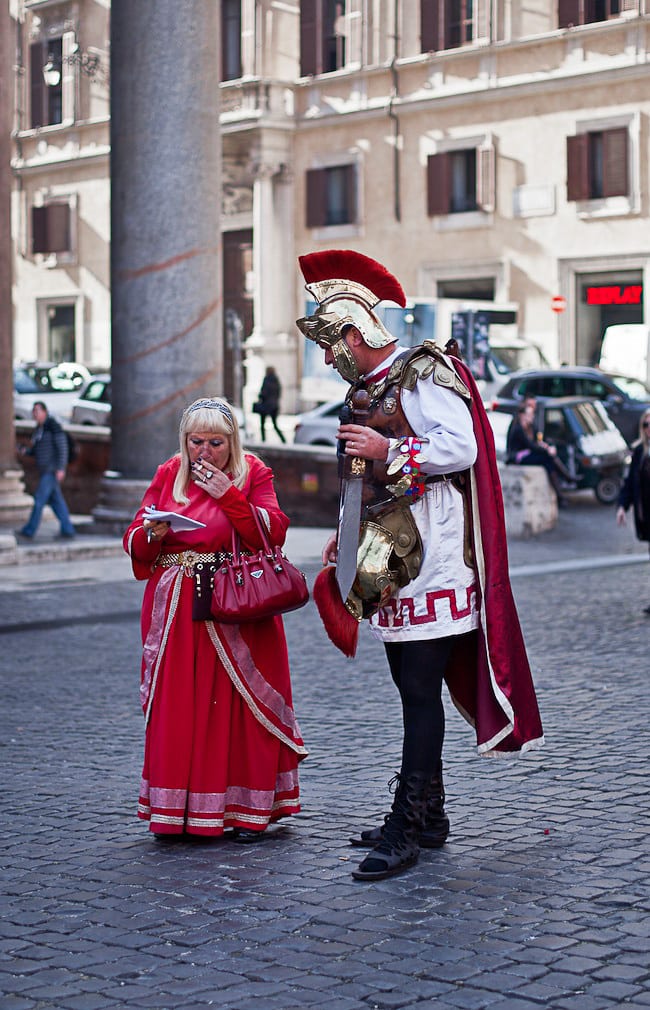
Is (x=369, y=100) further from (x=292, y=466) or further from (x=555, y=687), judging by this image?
(x=555, y=687)

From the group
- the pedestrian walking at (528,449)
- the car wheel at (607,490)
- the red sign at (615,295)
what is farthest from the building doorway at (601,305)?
the pedestrian walking at (528,449)

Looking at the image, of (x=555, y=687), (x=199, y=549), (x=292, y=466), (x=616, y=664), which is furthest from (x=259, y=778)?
(x=292, y=466)

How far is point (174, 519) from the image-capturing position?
579 centimetres

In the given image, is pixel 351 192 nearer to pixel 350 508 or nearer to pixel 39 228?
pixel 39 228

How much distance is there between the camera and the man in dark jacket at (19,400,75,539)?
1780 cm

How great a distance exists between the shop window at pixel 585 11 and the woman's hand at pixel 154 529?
28536 millimetres

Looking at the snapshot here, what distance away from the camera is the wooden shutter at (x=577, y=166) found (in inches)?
1302

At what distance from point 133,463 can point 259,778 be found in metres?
11.4

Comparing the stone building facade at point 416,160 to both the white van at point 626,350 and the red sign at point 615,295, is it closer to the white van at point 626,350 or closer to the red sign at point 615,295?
the red sign at point 615,295

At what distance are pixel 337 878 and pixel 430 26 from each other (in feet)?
107

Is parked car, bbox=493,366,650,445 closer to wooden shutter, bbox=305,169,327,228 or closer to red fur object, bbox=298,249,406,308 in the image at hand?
wooden shutter, bbox=305,169,327,228

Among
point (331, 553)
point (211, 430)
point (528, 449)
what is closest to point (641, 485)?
point (211, 430)

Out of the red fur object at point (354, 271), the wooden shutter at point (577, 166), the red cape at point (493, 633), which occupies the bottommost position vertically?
the red cape at point (493, 633)

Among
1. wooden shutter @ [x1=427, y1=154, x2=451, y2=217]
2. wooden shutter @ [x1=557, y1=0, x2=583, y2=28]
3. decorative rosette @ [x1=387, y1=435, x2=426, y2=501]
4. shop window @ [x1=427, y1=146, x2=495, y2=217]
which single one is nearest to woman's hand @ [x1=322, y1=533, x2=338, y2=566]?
decorative rosette @ [x1=387, y1=435, x2=426, y2=501]
